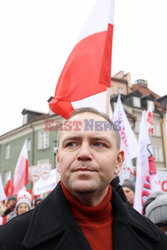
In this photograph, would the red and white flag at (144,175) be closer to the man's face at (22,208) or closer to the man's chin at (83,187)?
the man's face at (22,208)

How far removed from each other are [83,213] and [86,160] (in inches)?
10.9

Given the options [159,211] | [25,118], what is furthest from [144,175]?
[25,118]

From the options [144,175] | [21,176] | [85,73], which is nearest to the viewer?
[85,73]

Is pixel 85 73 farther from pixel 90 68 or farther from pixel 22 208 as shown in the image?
pixel 22 208

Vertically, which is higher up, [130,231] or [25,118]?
[25,118]

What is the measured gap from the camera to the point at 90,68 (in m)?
3.58

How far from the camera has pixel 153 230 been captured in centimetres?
156

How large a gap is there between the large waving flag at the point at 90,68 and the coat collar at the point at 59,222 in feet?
6.39

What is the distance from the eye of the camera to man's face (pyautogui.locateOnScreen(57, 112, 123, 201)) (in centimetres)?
139

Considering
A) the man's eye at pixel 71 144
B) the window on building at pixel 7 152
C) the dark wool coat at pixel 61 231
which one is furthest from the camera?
the window on building at pixel 7 152

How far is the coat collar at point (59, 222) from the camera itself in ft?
4.30

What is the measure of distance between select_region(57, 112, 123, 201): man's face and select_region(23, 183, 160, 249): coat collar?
0.11 m

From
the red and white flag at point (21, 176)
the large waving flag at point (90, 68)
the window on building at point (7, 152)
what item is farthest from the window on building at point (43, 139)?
the large waving flag at point (90, 68)

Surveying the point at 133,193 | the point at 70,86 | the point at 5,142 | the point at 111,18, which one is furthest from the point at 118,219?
the point at 5,142
